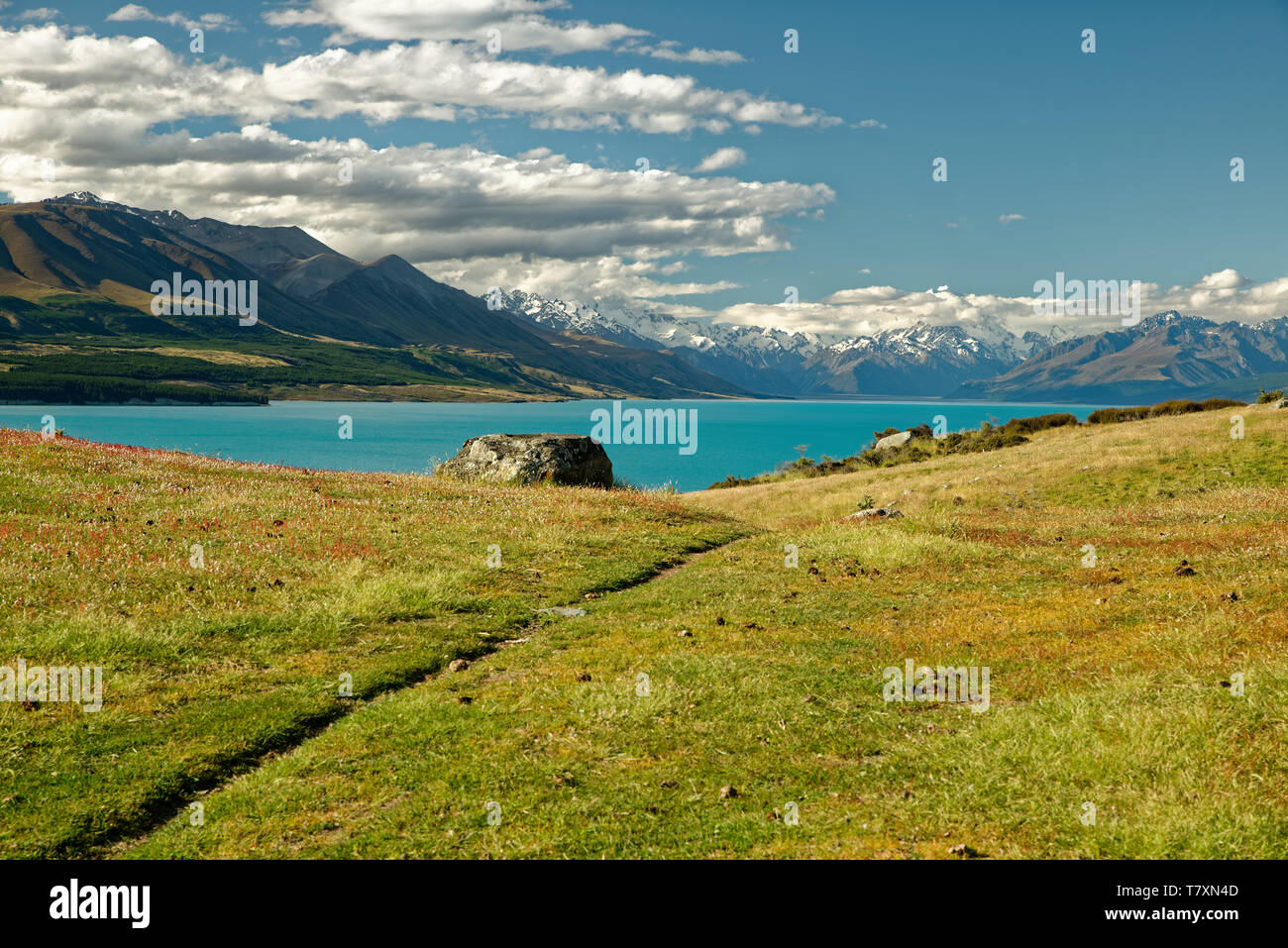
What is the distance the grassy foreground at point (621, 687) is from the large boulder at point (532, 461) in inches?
538

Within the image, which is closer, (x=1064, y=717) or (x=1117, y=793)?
(x=1117, y=793)

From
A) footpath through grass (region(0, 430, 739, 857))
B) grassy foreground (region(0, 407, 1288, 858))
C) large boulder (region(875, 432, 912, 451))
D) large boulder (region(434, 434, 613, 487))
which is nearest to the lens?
grassy foreground (region(0, 407, 1288, 858))

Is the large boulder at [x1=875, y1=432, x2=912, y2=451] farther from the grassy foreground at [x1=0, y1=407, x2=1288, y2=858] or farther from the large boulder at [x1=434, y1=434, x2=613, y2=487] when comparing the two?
the grassy foreground at [x1=0, y1=407, x2=1288, y2=858]

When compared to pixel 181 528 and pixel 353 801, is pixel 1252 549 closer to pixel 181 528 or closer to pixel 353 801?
pixel 353 801

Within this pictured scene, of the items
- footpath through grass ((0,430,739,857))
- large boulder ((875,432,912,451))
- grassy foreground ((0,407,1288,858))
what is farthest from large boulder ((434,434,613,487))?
large boulder ((875,432,912,451))

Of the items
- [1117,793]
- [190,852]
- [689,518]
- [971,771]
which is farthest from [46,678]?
[689,518]

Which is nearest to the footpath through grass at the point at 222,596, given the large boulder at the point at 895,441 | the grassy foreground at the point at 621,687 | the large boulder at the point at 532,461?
the grassy foreground at the point at 621,687

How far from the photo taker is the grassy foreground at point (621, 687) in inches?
349

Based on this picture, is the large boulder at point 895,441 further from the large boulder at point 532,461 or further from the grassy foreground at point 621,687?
the grassy foreground at point 621,687

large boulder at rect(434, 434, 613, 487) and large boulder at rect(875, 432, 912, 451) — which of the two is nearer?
large boulder at rect(434, 434, 613, 487)

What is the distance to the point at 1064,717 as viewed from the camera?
11.0 meters

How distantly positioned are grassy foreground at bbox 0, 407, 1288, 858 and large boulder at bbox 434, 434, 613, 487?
13669mm

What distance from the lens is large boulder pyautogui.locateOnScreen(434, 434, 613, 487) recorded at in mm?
42344

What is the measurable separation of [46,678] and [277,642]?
12.5ft
